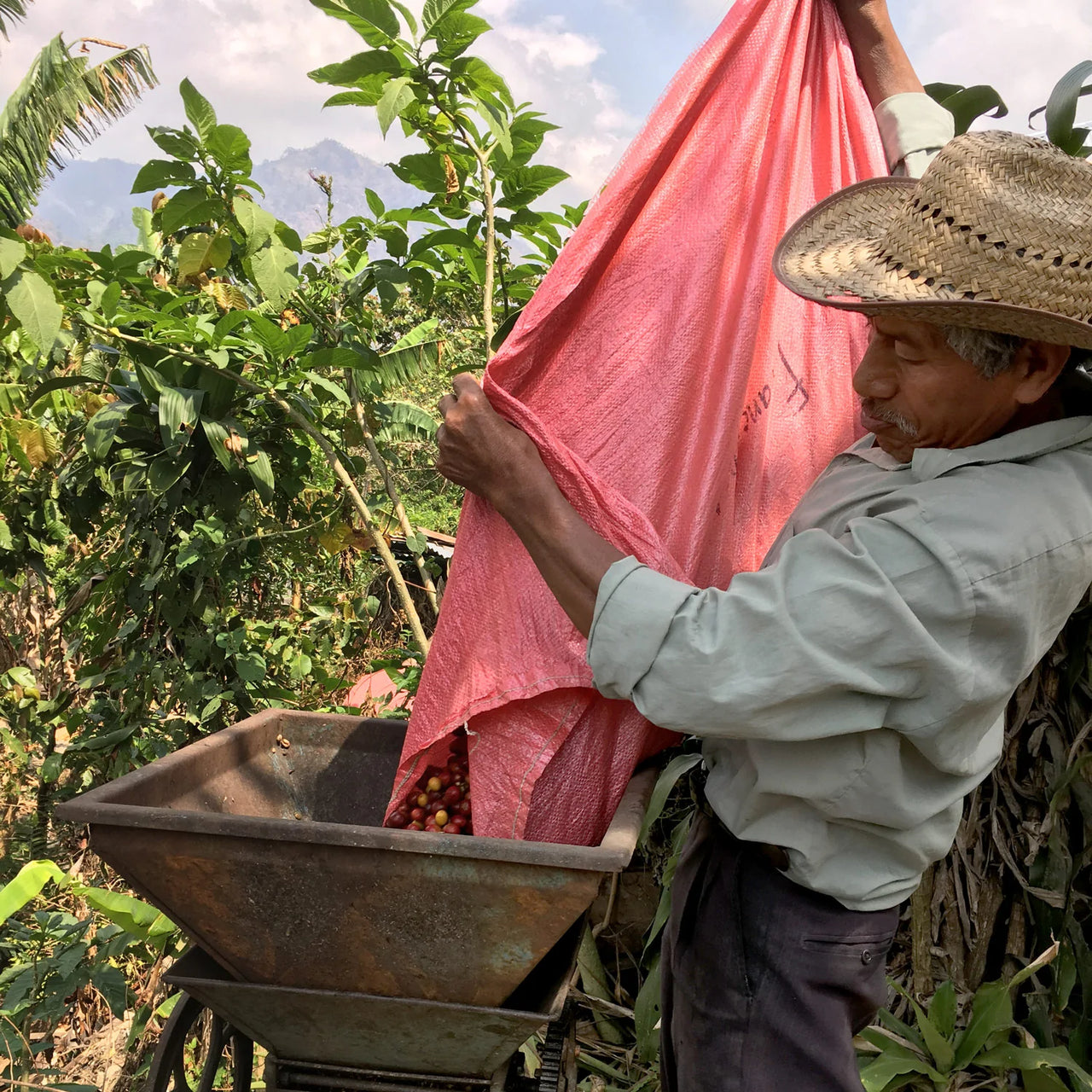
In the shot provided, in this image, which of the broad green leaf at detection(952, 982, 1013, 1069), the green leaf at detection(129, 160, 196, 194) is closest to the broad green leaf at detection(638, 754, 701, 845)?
the broad green leaf at detection(952, 982, 1013, 1069)

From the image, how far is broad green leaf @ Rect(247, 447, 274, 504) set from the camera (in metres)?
2.91

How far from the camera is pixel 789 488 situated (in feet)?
5.56

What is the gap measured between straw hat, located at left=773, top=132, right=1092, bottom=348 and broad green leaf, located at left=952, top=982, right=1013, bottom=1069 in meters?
1.56

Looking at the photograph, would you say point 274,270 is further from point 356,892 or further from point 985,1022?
point 985,1022

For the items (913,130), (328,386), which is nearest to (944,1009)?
(913,130)

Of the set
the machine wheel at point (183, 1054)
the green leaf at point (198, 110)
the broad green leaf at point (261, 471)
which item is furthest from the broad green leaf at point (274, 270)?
the machine wheel at point (183, 1054)

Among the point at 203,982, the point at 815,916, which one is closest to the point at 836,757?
the point at 815,916

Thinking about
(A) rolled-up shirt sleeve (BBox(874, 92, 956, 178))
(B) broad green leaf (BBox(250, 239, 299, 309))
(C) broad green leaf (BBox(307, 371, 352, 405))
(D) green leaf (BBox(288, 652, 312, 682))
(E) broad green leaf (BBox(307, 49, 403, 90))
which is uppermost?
(E) broad green leaf (BBox(307, 49, 403, 90))

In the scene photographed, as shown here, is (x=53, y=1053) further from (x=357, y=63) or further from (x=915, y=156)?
(x=915, y=156)

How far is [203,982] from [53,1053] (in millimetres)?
2377

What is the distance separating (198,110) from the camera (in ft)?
7.02

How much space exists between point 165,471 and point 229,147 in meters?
1.07

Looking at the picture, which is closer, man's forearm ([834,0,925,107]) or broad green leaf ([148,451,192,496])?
man's forearm ([834,0,925,107])

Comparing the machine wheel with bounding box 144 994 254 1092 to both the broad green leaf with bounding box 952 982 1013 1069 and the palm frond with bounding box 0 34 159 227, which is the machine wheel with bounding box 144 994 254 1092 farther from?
the palm frond with bounding box 0 34 159 227
